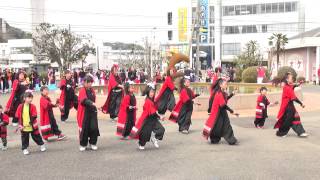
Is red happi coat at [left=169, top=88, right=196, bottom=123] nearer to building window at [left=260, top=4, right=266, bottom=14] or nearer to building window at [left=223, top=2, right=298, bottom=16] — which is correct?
building window at [left=223, top=2, right=298, bottom=16]

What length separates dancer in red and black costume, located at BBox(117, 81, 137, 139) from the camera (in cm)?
1015

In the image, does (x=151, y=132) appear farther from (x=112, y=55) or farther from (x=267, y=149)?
(x=112, y=55)

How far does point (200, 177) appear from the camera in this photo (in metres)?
7.10

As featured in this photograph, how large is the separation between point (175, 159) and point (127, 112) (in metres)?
2.30

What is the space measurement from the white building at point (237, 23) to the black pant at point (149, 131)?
188ft

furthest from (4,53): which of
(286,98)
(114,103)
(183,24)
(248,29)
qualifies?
(286,98)

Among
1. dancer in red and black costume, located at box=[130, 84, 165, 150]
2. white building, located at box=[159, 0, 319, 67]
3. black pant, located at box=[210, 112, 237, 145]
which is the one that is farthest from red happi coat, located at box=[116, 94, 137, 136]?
white building, located at box=[159, 0, 319, 67]

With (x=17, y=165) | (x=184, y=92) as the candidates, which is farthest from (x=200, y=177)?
(x=184, y=92)

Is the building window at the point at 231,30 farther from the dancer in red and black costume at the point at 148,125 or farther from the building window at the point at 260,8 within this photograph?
the dancer in red and black costume at the point at 148,125

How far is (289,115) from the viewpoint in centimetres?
1063

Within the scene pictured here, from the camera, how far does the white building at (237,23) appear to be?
67.5 m

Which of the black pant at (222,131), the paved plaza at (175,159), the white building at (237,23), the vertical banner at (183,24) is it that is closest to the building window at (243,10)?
the white building at (237,23)

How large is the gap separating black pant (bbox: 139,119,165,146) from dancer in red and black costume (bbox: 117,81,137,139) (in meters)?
0.91

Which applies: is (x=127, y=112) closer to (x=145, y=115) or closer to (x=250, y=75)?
(x=145, y=115)
